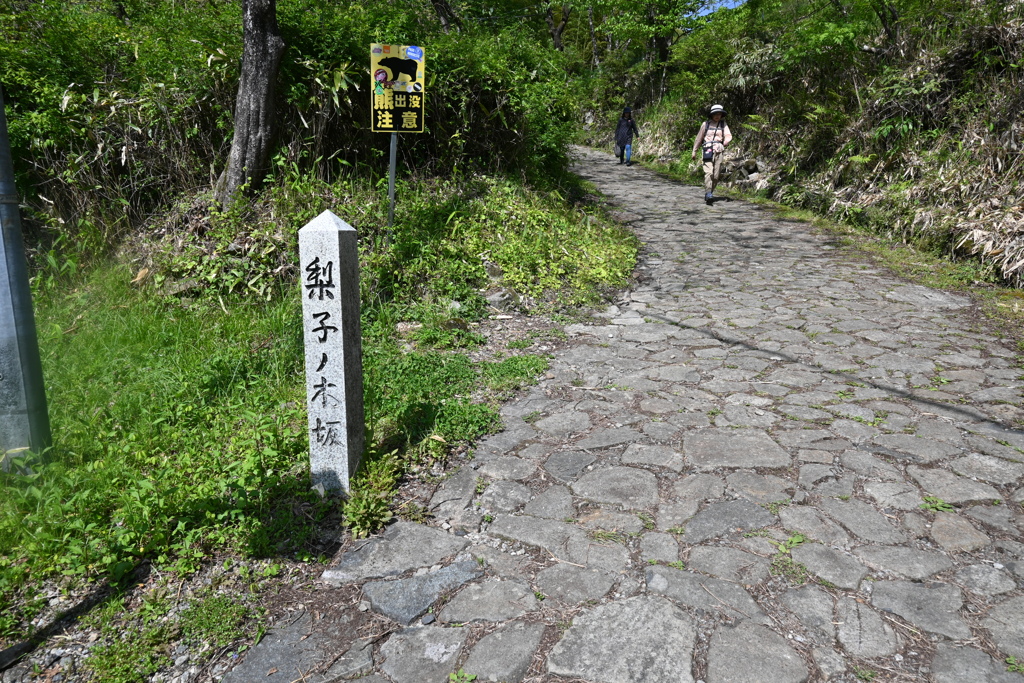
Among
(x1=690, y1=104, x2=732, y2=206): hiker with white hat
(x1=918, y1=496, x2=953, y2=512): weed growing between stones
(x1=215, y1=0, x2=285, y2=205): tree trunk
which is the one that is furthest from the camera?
(x1=690, y1=104, x2=732, y2=206): hiker with white hat

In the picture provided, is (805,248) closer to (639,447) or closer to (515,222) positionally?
(515,222)

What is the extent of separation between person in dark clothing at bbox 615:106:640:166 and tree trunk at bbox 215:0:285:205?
14050 mm

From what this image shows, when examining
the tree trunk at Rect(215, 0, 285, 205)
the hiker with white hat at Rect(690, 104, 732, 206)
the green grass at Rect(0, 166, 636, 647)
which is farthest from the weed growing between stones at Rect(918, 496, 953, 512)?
the hiker with white hat at Rect(690, 104, 732, 206)

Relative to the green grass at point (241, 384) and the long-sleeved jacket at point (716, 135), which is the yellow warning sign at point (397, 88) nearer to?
the green grass at point (241, 384)

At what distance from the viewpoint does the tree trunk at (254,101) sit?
721 centimetres

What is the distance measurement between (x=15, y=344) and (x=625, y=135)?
60.8 feet

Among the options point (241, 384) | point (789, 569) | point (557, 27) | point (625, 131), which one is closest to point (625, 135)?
point (625, 131)

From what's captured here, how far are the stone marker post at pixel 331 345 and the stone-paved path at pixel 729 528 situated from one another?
0.57m

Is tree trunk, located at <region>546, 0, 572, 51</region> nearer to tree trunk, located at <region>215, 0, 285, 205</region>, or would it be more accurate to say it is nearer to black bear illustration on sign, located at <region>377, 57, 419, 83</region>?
tree trunk, located at <region>215, 0, 285, 205</region>

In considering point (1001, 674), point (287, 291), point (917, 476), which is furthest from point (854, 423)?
point (287, 291)

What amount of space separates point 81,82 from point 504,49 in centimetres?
542

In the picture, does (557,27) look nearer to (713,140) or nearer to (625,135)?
(625,135)

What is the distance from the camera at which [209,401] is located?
492 centimetres

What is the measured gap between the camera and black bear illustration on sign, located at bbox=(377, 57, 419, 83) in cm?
683
